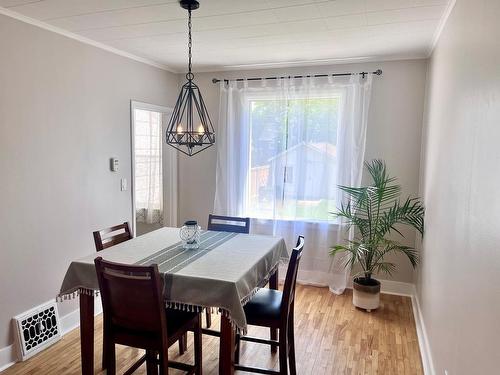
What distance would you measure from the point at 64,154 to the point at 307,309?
261 cm

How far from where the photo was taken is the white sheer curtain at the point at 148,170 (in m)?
5.00

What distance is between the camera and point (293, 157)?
4207mm

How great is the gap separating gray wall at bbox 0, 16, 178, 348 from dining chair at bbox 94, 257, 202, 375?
1.15 metres

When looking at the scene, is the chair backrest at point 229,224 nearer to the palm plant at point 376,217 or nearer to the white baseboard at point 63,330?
the palm plant at point 376,217

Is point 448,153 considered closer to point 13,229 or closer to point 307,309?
point 307,309

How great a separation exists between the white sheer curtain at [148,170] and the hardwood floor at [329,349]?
1.87m

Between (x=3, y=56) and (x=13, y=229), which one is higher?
(x=3, y=56)

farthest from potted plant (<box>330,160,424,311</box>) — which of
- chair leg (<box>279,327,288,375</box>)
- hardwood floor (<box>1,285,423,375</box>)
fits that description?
chair leg (<box>279,327,288,375</box>)

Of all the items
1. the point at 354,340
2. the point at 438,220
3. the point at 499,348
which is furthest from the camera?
the point at 354,340

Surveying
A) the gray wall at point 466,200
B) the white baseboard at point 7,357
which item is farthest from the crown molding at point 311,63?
the white baseboard at point 7,357

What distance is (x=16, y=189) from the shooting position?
2719 mm

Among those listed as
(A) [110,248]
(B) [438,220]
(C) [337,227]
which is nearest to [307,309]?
(C) [337,227]

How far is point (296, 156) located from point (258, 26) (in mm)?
1666

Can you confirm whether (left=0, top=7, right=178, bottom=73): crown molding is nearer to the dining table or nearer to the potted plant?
the dining table
